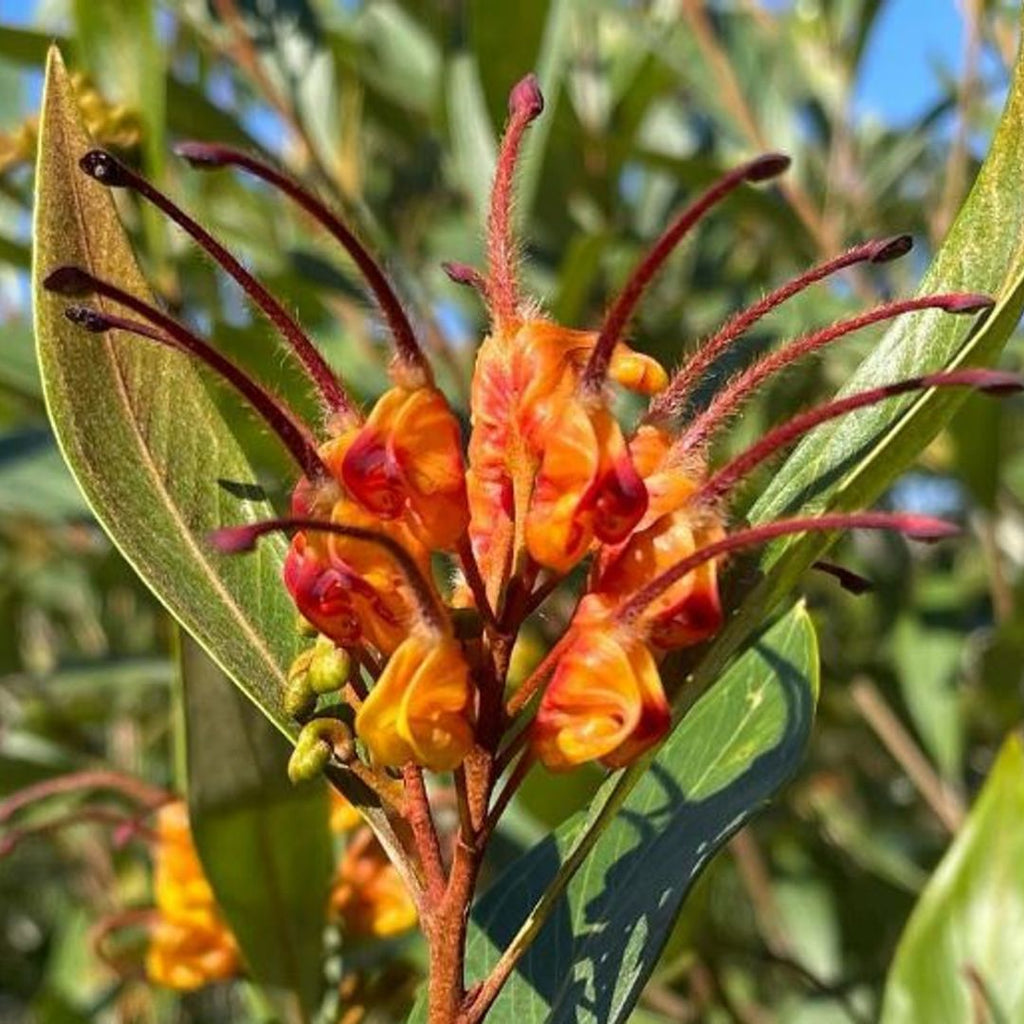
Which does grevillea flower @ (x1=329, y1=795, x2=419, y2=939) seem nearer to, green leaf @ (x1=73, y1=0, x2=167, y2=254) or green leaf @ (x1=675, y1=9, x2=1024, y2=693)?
green leaf @ (x1=675, y1=9, x2=1024, y2=693)

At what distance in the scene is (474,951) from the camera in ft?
3.50

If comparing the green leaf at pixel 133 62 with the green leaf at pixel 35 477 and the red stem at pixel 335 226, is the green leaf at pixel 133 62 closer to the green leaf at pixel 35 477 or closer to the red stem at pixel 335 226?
the green leaf at pixel 35 477

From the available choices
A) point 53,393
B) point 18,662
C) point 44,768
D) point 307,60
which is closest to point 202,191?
point 307,60

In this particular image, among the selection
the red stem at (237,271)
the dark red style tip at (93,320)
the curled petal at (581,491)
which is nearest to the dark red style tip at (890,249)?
the curled petal at (581,491)

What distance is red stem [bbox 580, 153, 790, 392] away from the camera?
30.7 inches

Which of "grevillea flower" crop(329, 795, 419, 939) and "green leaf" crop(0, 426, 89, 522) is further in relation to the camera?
"green leaf" crop(0, 426, 89, 522)

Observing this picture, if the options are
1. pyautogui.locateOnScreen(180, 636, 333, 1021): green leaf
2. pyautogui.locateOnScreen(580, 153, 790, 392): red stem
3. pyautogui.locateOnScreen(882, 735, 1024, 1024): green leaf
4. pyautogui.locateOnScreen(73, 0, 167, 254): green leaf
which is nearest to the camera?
pyautogui.locateOnScreen(580, 153, 790, 392): red stem

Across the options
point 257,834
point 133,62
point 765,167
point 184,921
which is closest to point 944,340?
point 765,167

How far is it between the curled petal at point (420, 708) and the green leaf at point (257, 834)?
36 centimetres

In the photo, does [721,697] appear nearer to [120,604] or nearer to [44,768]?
[44,768]

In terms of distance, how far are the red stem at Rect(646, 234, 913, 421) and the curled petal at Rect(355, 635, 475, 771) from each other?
0.19m

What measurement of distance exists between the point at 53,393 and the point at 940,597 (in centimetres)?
180

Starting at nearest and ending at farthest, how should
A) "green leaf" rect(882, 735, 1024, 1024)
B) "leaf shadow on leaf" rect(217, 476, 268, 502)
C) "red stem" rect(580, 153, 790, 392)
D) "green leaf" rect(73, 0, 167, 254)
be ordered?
"red stem" rect(580, 153, 790, 392) → "leaf shadow on leaf" rect(217, 476, 268, 502) → "green leaf" rect(882, 735, 1024, 1024) → "green leaf" rect(73, 0, 167, 254)

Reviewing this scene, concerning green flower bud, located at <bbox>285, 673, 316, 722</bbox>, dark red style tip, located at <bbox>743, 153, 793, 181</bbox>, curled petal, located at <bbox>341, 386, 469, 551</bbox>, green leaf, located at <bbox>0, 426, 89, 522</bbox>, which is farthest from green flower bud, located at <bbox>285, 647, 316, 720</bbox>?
green leaf, located at <bbox>0, 426, 89, 522</bbox>
